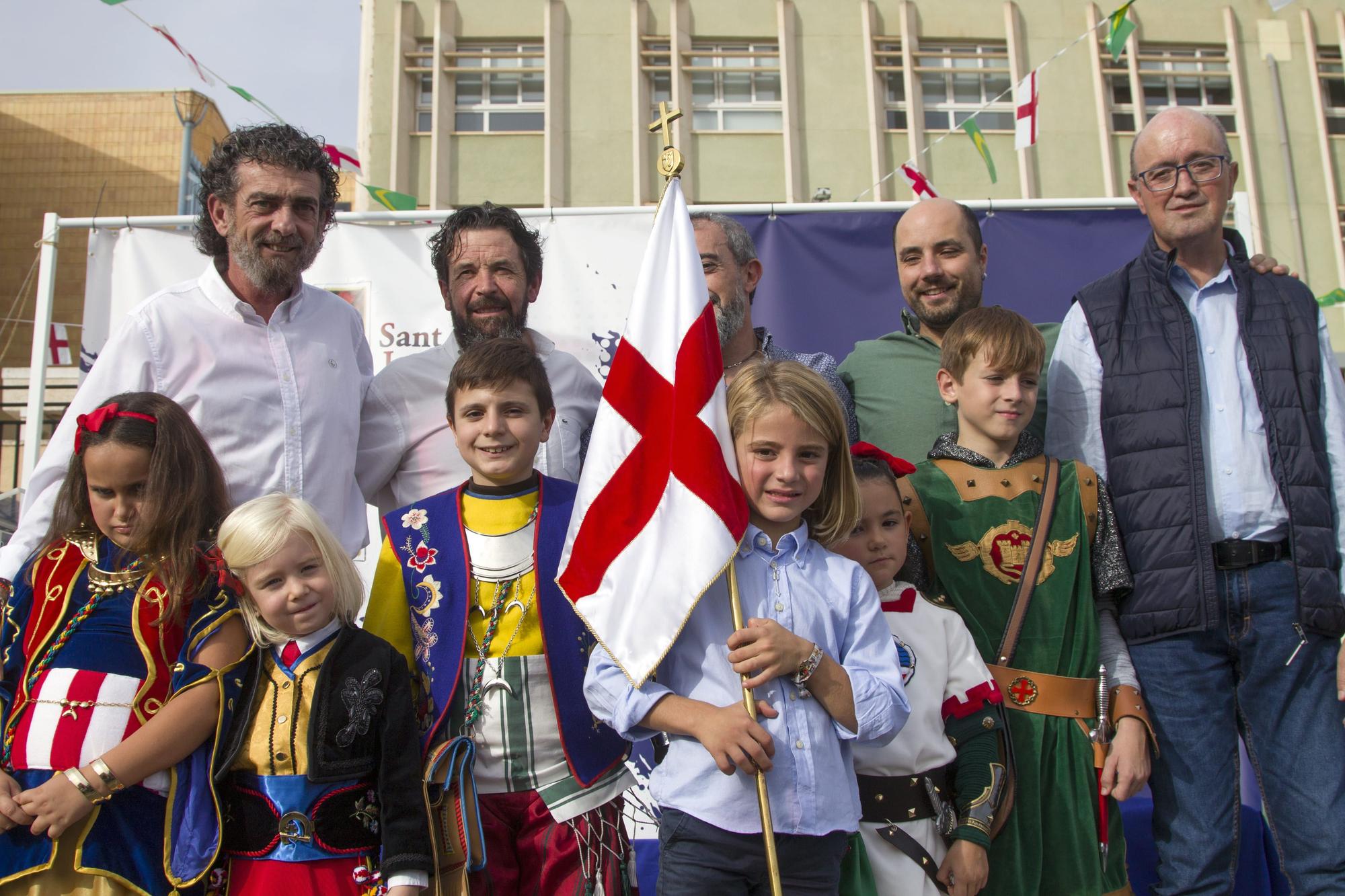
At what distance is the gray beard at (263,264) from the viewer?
9.66ft

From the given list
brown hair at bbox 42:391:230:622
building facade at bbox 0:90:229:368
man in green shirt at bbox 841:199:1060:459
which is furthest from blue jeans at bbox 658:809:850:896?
building facade at bbox 0:90:229:368

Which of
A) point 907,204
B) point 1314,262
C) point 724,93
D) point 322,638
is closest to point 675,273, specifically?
point 322,638

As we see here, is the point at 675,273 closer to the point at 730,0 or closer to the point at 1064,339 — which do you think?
the point at 1064,339

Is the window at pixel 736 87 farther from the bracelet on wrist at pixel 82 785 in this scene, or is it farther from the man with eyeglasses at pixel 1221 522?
the bracelet on wrist at pixel 82 785

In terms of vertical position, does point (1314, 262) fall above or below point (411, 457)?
above

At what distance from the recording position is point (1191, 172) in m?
2.87

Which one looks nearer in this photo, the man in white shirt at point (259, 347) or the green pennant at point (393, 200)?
the man in white shirt at point (259, 347)

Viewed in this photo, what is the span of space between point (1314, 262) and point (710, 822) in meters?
17.0

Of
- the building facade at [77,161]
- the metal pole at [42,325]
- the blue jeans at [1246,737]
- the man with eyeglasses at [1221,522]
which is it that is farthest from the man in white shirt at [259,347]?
the building facade at [77,161]

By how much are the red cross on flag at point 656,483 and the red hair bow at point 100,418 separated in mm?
1002

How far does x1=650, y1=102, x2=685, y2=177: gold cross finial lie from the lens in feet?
8.18

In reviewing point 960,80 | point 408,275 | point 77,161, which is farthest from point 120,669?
point 77,161

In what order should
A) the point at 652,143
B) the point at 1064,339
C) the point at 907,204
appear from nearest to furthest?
the point at 1064,339 < the point at 907,204 < the point at 652,143

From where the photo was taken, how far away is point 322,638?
2303 mm
